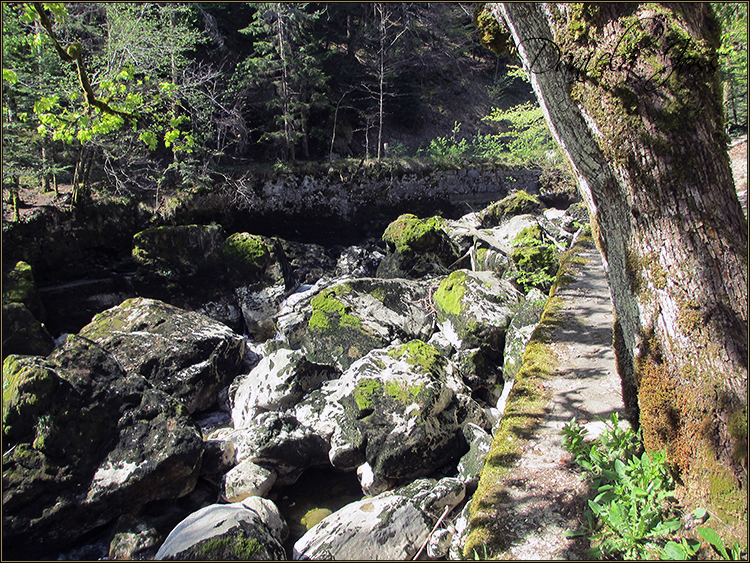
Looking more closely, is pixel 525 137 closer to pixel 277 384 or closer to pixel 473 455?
pixel 277 384

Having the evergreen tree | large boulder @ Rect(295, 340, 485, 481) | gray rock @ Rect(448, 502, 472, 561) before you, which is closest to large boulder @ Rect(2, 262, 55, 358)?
large boulder @ Rect(295, 340, 485, 481)

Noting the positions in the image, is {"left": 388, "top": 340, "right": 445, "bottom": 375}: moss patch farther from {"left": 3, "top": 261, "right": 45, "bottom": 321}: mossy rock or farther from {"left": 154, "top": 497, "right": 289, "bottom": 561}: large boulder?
{"left": 3, "top": 261, "right": 45, "bottom": 321}: mossy rock

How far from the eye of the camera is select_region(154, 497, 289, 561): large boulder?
349 centimetres

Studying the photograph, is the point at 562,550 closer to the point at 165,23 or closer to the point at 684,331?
the point at 684,331

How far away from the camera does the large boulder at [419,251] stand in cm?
981

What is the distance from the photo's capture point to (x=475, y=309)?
6527 mm

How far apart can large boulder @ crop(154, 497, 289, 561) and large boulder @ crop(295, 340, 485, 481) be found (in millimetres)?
1235

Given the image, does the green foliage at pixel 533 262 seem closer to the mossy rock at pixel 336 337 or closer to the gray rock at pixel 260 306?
the mossy rock at pixel 336 337

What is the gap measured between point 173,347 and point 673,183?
254 inches

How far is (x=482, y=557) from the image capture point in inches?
98.0

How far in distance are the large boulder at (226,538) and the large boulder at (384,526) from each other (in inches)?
13.0

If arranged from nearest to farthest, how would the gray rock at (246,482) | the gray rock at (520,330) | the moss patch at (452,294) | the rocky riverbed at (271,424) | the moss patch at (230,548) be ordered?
the moss patch at (230,548) → the rocky riverbed at (271,424) → the gray rock at (246,482) → the gray rock at (520,330) → the moss patch at (452,294)

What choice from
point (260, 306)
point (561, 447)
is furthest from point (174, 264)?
point (561, 447)

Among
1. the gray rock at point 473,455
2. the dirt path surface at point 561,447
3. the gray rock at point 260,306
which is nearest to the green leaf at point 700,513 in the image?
the dirt path surface at point 561,447
